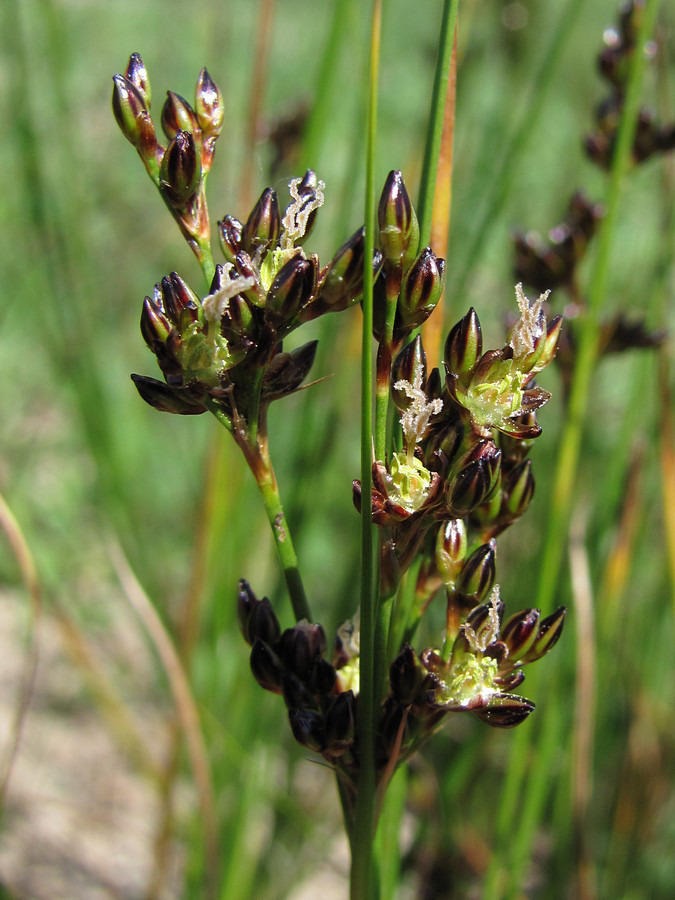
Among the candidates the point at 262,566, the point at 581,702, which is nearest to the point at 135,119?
the point at 581,702

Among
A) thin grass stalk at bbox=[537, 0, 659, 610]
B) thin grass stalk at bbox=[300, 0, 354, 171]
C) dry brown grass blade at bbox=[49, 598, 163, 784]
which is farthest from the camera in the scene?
dry brown grass blade at bbox=[49, 598, 163, 784]

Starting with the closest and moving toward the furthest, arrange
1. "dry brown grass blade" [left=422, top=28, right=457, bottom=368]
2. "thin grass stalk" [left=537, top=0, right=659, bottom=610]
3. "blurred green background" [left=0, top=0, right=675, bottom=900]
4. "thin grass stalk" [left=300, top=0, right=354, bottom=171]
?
"dry brown grass blade" [left=422, top=28, right=457, bottom=368]
"thin grass stalk" [left=537, top=0, right=659, bottom=610]
"thin grass stalk" [left=300, top=0, right=354, bottom=171]
"blurred green background" [left=0, top=0, right=675, bottom=900]

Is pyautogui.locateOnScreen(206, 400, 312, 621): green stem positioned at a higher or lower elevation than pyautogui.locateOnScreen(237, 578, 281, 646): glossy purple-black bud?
higher

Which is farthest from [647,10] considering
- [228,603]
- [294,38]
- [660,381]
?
[294,38]

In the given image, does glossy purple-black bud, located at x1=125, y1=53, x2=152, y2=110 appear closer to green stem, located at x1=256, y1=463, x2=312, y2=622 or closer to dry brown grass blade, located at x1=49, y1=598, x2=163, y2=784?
green stem, located at x1=256, y1=463, x2=312, y2=622

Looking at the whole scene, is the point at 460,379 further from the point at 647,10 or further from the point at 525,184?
the point at 525,184

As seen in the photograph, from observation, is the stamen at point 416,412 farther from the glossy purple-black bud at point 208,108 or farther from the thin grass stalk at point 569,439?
the thin grass stalk at point 569,439

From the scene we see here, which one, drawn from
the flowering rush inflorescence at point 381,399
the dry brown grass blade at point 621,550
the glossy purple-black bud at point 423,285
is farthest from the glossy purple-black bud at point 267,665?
the dry brown grass blade at point 621,550

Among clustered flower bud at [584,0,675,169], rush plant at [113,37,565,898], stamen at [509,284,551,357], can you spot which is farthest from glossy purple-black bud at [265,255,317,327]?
clustered flower bud at [584,0,675,169]
